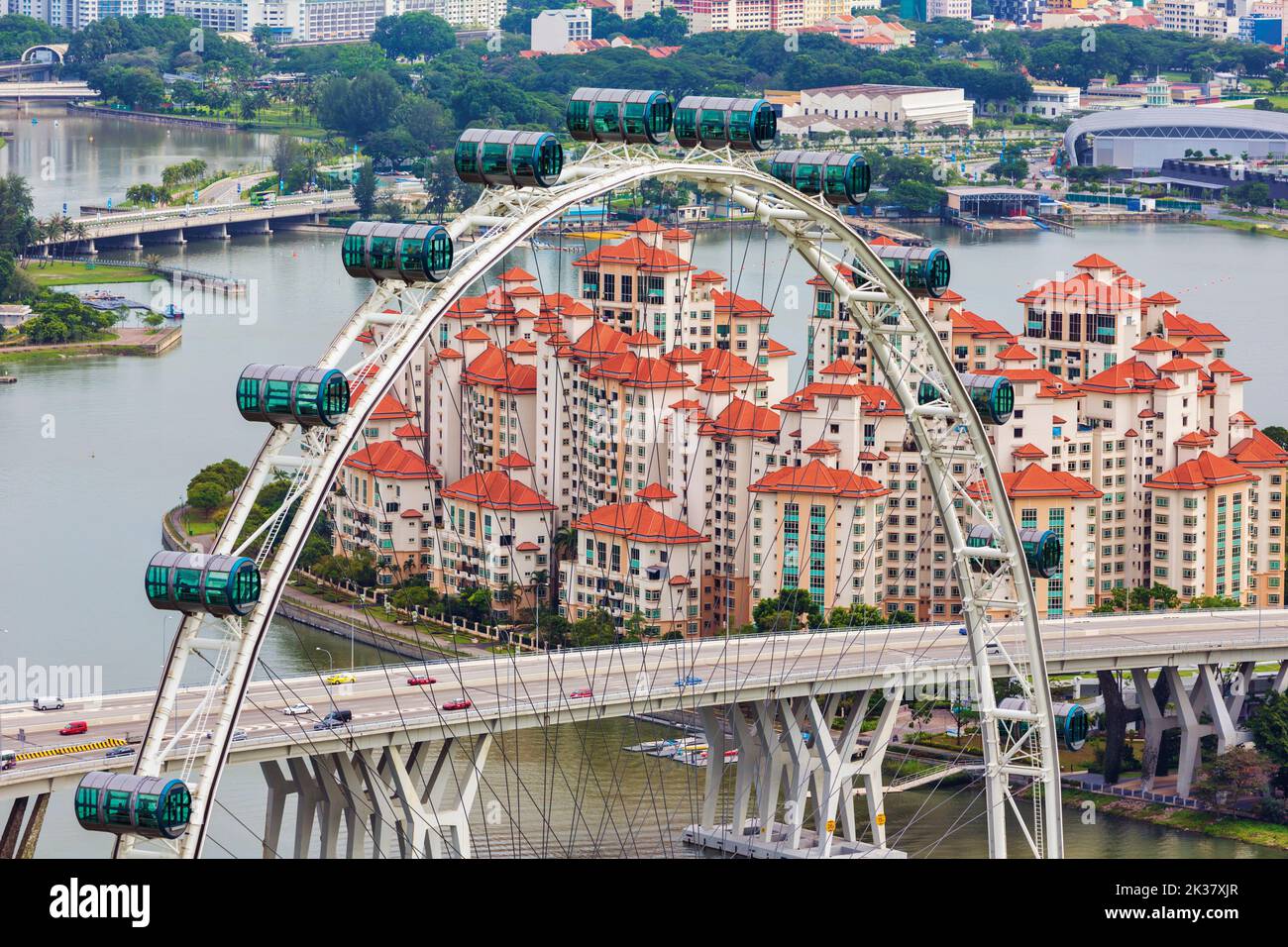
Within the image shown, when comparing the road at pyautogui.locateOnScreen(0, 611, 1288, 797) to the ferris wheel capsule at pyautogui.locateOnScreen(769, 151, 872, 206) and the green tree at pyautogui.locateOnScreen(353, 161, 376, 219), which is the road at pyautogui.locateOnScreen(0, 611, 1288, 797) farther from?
the green tree at pyautogui.locateOnScreen(353, 161, 376, 219)

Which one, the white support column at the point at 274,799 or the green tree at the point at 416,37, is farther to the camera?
the green tree at the point at 416,37

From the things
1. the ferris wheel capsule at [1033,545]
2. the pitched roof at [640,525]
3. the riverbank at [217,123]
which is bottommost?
the pitched roof at [640,525]

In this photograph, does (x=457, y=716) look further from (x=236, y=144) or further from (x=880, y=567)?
(x=236, y=144)

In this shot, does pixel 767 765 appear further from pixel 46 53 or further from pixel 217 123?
pixel 46 53

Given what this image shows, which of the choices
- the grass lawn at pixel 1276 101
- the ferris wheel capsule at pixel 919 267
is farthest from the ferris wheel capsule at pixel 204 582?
the grass lawn at pixel 1276 101

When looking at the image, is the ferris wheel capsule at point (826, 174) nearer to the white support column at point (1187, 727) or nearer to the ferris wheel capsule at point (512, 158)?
the ferris wheel capsule at point (512, 158)

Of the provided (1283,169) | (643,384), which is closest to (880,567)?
(643,384)

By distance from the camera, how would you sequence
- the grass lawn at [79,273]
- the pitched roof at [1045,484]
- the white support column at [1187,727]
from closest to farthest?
the white support column at [1187,727] < the pitched roof at [1045,484] < the grass lawn at [79,273]
